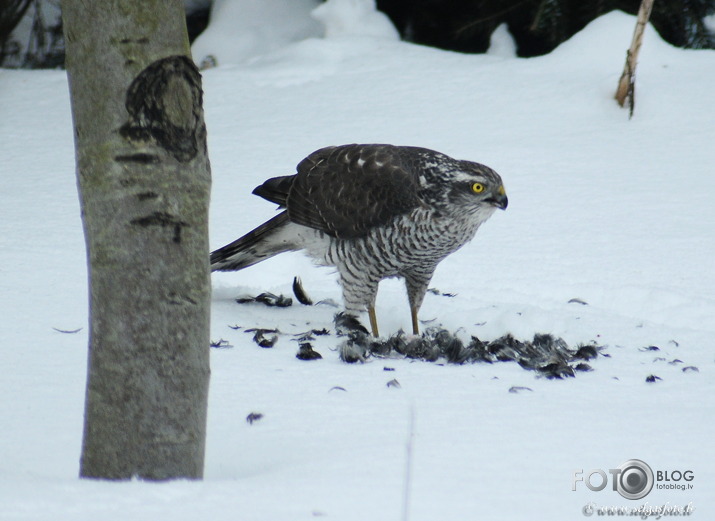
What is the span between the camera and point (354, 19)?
800 centimetres

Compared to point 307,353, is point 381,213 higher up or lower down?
higher up

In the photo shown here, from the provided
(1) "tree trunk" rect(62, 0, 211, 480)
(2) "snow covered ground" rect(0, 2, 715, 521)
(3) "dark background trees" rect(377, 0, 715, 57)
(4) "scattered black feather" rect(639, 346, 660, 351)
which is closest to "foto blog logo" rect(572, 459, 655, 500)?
(2) "snow covered ground" rect(0, 2, 715, 521)

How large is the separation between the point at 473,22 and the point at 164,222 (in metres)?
6.72

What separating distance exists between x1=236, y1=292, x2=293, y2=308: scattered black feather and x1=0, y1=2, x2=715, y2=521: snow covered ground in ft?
0.31

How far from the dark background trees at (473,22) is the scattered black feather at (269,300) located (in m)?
3.99

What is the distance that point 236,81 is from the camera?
7.47 m

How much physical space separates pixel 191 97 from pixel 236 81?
18.5 ft

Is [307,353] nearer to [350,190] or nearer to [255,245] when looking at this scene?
[350,190]

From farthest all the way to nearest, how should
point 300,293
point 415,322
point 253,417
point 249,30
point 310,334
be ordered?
point 249,30 < point 300,293 < point 415,322 < point 310,334 < point 253,417

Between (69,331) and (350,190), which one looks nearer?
(69,331)

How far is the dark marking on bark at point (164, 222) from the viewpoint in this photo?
1904mm

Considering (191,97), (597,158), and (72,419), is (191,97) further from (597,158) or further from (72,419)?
(597,158)

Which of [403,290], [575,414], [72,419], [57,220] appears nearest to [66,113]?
[57,220]

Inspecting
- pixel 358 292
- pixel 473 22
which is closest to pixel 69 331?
pixel 358 292
